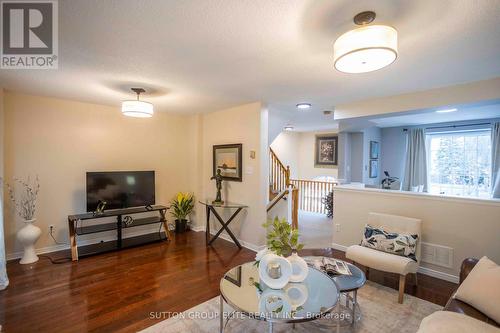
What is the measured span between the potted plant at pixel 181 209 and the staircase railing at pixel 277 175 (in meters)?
1.85

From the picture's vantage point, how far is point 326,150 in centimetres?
754

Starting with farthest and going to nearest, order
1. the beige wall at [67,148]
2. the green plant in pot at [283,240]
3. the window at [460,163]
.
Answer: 1. the window at [460,163]
2. the beige wall at [67,148]
3. the green plant in pot at [283,240]

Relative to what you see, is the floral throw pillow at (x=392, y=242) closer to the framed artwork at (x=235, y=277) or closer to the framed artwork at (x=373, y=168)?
the framed artwork at (x=235, y=277)

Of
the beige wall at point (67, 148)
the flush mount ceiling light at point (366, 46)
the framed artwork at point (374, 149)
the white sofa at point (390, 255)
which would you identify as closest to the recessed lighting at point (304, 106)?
the white sofa at point (390, 255)

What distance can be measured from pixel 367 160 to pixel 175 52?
17.6ft

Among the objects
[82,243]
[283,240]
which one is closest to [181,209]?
[82,243]

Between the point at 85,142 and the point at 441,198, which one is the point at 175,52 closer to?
the point at 85,142

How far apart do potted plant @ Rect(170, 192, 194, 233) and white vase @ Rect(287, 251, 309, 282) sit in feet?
10.6

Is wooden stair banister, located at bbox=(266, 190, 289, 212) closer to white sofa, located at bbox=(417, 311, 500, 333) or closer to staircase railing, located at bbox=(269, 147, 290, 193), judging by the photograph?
staircase railing, located at bbox=(269, 147, 290, 193)

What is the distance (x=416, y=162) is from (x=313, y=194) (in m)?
2.64

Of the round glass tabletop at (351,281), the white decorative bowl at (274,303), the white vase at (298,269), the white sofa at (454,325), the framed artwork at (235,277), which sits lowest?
the round glass tabletop at (351,281)

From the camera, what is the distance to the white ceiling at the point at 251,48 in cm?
147

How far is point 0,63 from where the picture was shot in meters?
2.32

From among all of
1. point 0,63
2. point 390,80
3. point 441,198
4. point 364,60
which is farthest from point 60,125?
point 441,198
